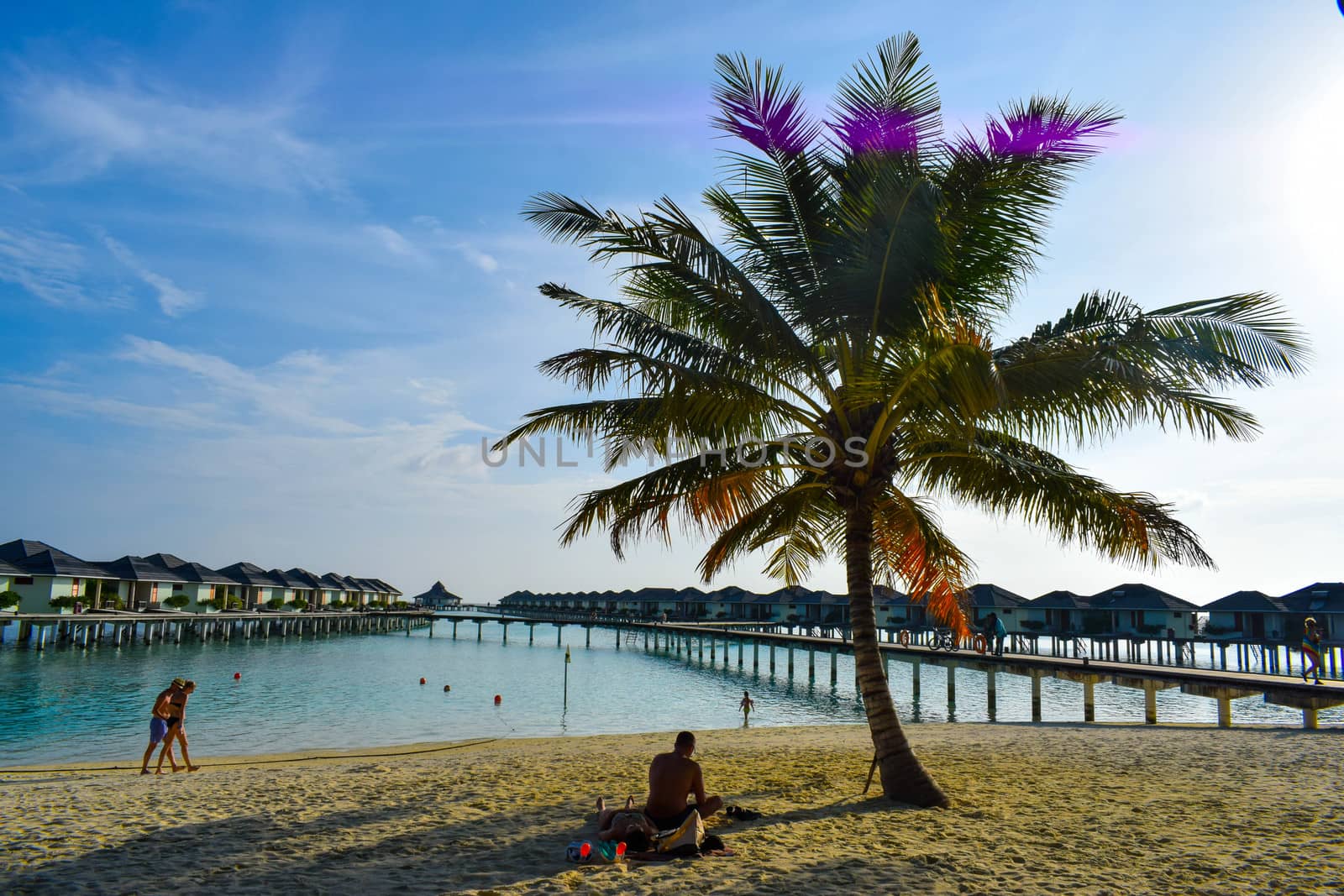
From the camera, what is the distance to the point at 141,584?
55.4 meters

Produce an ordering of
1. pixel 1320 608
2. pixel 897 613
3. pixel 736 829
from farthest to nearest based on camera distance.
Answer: pixel 897 613
pixel 1320 608
pixel 736 829

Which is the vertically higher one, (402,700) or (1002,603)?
(1002,603)

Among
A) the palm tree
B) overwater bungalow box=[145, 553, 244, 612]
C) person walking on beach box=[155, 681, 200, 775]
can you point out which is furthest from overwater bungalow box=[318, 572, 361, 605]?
the palm tree

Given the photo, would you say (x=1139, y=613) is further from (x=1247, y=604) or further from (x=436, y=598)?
(x=436, y=598)

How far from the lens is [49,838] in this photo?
21.7 ft

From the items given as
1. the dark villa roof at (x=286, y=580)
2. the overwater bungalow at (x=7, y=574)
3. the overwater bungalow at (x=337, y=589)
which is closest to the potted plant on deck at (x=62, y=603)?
the overwater bungalow at (x=7, y=574)

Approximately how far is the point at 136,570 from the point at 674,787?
59782 millimetres

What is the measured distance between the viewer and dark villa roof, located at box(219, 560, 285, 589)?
6706 cm

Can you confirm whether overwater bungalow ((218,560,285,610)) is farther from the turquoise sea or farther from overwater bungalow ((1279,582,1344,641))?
overwater bungalow ((1279,582,1344,641))

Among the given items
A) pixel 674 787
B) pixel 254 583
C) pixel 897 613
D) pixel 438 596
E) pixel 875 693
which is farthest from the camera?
pixel 438 596

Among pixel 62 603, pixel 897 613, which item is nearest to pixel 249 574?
pixel 62 603

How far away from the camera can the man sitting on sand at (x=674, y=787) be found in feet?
20.8

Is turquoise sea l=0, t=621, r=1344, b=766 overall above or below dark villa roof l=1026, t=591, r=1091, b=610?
below

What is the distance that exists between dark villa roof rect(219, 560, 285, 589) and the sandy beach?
61.9 m
